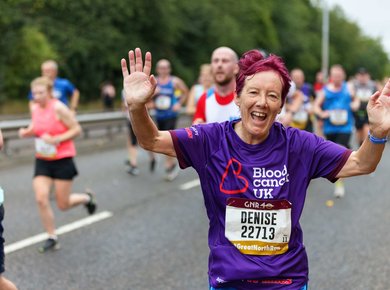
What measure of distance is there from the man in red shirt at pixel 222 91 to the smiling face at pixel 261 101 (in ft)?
10.6

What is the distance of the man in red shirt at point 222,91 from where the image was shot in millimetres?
6098

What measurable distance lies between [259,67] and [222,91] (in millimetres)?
3400

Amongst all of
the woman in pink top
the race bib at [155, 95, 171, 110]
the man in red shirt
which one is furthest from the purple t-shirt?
the race bib at [155, 95, 171, 110]

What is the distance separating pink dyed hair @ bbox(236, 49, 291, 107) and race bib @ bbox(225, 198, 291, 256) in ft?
1.69

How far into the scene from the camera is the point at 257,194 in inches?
111

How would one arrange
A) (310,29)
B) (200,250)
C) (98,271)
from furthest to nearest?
1. (310,29)
2. (200,250)
3. (98,271)

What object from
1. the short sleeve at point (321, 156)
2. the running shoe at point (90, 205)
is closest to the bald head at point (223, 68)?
the running shoe at point (90, 205)

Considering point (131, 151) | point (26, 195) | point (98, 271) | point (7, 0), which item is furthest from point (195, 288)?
point (7, 0)

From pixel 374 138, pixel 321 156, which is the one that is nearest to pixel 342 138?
pixel 321 156

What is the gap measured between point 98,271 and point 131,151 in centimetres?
560

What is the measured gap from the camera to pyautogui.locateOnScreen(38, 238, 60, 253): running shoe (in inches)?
230

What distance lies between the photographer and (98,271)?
525 centimetres

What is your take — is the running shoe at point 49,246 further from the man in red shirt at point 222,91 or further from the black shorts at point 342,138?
the black shorts at point 342,138

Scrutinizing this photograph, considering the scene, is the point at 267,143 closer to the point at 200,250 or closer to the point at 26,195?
the point at 200,250
